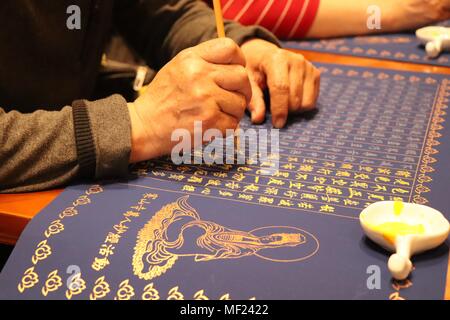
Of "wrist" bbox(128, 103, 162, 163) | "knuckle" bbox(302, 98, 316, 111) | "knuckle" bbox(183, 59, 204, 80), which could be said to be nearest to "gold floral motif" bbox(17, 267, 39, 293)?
"wrist" bbox(128, 103, 162, 163)

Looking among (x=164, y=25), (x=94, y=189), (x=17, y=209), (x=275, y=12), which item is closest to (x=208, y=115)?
(x=94, y=189)

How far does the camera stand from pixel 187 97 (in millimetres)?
928

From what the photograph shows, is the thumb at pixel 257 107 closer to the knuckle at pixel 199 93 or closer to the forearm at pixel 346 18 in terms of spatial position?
the knuckle at pixel 199 93

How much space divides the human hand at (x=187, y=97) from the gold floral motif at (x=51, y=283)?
9.6 inches

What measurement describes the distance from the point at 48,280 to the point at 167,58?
0.75 m

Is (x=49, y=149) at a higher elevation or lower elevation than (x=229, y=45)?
lower

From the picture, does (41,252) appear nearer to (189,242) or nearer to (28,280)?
(28,280)

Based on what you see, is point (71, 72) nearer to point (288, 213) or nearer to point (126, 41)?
point (126, 41)

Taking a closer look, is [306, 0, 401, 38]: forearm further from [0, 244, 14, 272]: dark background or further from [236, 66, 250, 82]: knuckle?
[0, 244, 14, 272]: dark background

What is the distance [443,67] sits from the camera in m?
1.41

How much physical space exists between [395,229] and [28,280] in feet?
1.41

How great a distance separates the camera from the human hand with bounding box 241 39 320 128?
3.69 ft

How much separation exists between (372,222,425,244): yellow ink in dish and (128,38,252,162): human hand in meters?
0.31

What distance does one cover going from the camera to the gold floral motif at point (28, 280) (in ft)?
2.37
